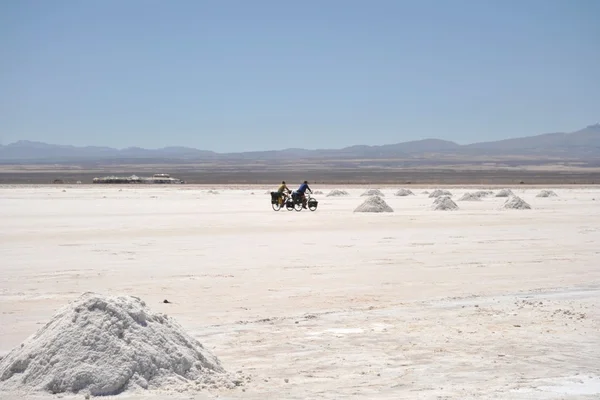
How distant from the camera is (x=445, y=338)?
8938 mm

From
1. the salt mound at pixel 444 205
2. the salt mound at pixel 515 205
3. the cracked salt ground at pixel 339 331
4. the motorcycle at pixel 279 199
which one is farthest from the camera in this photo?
the motorcycle at pixel 279 199

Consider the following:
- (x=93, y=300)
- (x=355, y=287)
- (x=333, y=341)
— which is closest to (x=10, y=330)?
(x=93, y=300)

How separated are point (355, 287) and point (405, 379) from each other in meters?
5.42

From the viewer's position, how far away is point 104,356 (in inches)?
268

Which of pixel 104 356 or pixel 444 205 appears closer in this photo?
pixel 104 356

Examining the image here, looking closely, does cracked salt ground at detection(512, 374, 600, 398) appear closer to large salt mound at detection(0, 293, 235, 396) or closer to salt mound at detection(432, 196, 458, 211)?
large salt mound at detection(0, 293, 235, 396)

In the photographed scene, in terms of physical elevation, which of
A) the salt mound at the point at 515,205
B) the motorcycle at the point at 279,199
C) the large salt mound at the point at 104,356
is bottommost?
the salt mound at the point at 515,205

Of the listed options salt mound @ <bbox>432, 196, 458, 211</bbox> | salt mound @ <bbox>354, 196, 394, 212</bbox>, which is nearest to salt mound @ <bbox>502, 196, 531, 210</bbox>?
salt mound @ <bbox>432, 196, 458, 211</bbox>

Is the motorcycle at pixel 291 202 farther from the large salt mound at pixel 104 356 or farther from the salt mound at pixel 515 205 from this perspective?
the large salt mound at pixel 104 356

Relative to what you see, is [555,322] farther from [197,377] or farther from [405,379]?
[197,377]

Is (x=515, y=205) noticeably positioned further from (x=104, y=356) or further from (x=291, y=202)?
(x=104, y=356)

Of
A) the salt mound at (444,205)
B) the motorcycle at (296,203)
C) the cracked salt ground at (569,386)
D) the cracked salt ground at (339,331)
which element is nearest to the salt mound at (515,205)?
the salt mound at (444,205)

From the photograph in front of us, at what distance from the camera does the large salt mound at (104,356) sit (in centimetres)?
670

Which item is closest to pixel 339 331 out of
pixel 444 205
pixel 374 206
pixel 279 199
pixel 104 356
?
pixel 104 356
